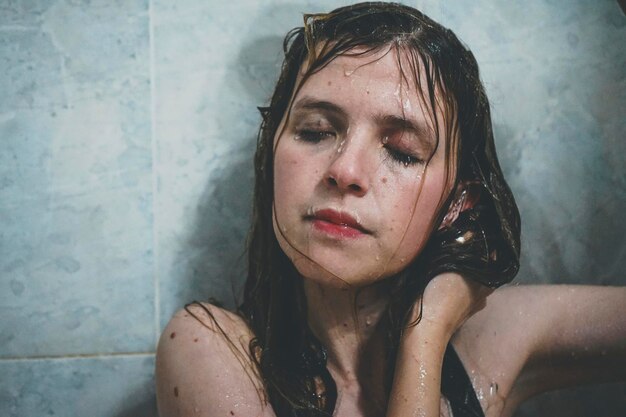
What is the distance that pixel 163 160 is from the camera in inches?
46.9

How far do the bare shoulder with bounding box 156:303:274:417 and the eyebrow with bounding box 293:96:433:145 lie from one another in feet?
1.28

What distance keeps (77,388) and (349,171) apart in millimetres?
794

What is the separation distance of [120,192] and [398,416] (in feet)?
2.40

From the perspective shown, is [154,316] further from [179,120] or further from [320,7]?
[320,7]

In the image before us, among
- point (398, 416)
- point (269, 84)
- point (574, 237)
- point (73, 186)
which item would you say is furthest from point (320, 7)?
point (398, 416)

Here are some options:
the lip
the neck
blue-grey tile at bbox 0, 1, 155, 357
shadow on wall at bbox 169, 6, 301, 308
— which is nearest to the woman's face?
the lip

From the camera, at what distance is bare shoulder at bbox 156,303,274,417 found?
32.3 inches

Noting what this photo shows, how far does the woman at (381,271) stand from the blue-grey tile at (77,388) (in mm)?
330

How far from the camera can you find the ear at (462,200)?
96cm

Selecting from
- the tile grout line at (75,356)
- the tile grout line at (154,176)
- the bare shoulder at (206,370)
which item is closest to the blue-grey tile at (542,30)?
the tile grout line at (154,176)

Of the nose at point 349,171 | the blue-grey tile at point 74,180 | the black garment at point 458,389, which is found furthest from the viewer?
the blue-grey tile at point 74,180

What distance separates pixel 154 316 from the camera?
3.90 ft

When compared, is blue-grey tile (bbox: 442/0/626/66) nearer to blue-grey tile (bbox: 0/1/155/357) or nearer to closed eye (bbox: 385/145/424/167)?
closed eye (bbox: 385/145/424/167)

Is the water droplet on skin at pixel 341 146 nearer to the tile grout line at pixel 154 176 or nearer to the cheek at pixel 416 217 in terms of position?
the cheek at pixel 416 217
